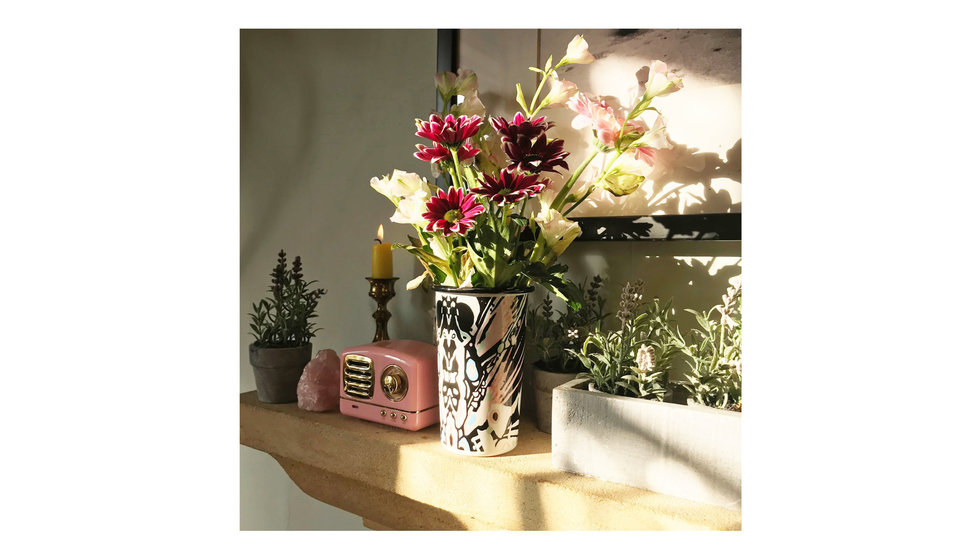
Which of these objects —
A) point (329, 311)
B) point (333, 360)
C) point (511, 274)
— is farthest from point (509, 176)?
point (329, 311)

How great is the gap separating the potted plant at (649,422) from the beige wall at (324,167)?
0.44 m

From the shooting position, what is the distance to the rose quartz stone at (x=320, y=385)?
2.92 feet

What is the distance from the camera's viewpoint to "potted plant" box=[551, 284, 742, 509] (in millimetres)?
553

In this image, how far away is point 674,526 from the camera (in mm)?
545

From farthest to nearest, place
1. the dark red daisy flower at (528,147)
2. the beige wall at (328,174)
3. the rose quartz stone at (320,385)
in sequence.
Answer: the beige wall at (328,174) → the rose quartz stone at (320,385) → the dark red daisy flower at (528,147)

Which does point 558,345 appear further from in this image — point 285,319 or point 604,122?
point 285,319

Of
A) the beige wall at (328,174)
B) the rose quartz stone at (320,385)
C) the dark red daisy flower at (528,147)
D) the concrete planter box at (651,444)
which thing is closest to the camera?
the concrete planter box at (651,444)

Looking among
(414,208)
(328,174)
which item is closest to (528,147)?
(414,208)

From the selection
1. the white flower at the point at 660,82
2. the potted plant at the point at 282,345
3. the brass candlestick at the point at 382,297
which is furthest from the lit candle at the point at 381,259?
the white flower at the point at 660,82

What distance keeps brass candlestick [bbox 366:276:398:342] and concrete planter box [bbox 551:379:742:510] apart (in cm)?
42

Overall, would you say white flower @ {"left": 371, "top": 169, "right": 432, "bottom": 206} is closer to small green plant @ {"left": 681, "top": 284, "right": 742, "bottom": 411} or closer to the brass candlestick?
the brass candlestick

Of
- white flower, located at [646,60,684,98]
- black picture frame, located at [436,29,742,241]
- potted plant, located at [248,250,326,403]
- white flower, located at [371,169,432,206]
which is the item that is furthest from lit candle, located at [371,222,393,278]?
white flower, located at [646,60,684,98]

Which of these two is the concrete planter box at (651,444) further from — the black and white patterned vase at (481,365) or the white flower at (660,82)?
the white flower at (660,82)
